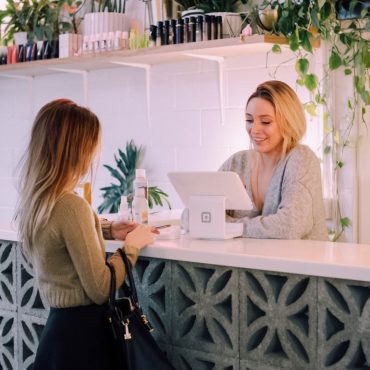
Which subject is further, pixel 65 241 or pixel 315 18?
pixel 315 18

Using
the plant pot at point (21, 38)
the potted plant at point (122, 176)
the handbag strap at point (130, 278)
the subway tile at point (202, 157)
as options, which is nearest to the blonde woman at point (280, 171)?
the handbag strap at point (130, 278)

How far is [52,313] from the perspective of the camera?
7.29ft

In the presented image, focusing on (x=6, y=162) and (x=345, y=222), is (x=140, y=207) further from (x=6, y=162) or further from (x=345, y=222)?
(x=6, y=162)

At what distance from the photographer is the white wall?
13.3 feet

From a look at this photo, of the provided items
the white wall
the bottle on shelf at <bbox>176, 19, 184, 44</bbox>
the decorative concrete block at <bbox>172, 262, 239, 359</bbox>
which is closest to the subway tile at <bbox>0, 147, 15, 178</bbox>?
the white wall

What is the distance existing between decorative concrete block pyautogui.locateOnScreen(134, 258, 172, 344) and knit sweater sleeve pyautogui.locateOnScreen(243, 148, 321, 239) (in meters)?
0.38

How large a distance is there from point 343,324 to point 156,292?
2.06ft

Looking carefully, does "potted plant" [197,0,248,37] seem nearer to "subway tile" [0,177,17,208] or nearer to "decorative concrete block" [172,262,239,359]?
"decorative concrete block" [172,262,239,359]

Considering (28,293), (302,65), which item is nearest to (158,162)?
(302,65)

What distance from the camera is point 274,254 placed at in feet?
7.24

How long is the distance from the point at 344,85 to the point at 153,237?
1.56 meters

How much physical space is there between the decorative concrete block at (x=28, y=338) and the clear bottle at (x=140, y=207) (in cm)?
51

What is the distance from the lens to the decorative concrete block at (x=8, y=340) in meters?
2.89

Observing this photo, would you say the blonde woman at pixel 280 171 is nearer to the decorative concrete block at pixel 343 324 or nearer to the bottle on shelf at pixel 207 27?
the decorative concrete block at pixel 343 324
